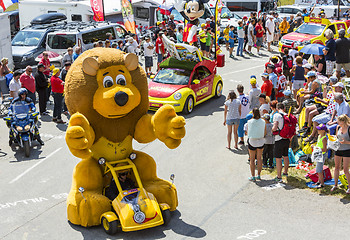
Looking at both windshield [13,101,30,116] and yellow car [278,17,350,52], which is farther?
yellow car [278,17,350,52]

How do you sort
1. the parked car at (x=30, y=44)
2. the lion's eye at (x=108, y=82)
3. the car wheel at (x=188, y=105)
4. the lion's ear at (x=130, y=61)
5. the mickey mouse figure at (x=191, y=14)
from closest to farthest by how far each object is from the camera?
the lion's eye at (x=108, y=82)
the lion's ear at (x=130, y=61)
the car wheel at (x=188, y=105)
the mickey mouse figure at (x=191, y=14)
the parked car at (x=30, y=44)

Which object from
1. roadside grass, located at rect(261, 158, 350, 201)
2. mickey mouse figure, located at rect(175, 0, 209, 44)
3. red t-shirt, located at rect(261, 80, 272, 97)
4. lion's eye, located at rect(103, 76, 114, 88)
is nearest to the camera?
lion's eye, located at rect(103, 76, 114, 88)

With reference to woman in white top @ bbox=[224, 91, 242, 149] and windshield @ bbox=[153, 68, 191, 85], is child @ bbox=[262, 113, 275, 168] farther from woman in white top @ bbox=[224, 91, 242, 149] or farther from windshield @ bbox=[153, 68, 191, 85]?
windshield @ bbox=[153, 68, 191, 85]

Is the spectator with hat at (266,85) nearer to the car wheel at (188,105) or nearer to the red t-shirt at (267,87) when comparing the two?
the red t-shirt at (267,87)

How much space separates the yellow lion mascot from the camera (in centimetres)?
895

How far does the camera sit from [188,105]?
15.9 meters

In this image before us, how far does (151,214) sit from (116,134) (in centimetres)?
170

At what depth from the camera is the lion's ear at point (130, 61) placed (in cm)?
934

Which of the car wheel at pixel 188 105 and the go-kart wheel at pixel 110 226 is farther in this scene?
the car wheel at pixel 188 105

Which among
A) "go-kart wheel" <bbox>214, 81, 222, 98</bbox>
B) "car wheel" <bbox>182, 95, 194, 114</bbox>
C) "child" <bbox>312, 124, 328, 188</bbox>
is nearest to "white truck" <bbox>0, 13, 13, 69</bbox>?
"car wheel" <bbox>182, 95, 194, 114</bbox>

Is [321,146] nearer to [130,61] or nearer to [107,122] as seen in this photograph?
Result: [130,61]

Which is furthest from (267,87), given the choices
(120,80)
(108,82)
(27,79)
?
(27,79)

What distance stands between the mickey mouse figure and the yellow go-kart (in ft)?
29.5

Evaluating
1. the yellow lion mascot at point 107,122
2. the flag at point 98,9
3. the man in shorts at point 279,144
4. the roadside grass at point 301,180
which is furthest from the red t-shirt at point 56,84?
the flag at point 98,9
